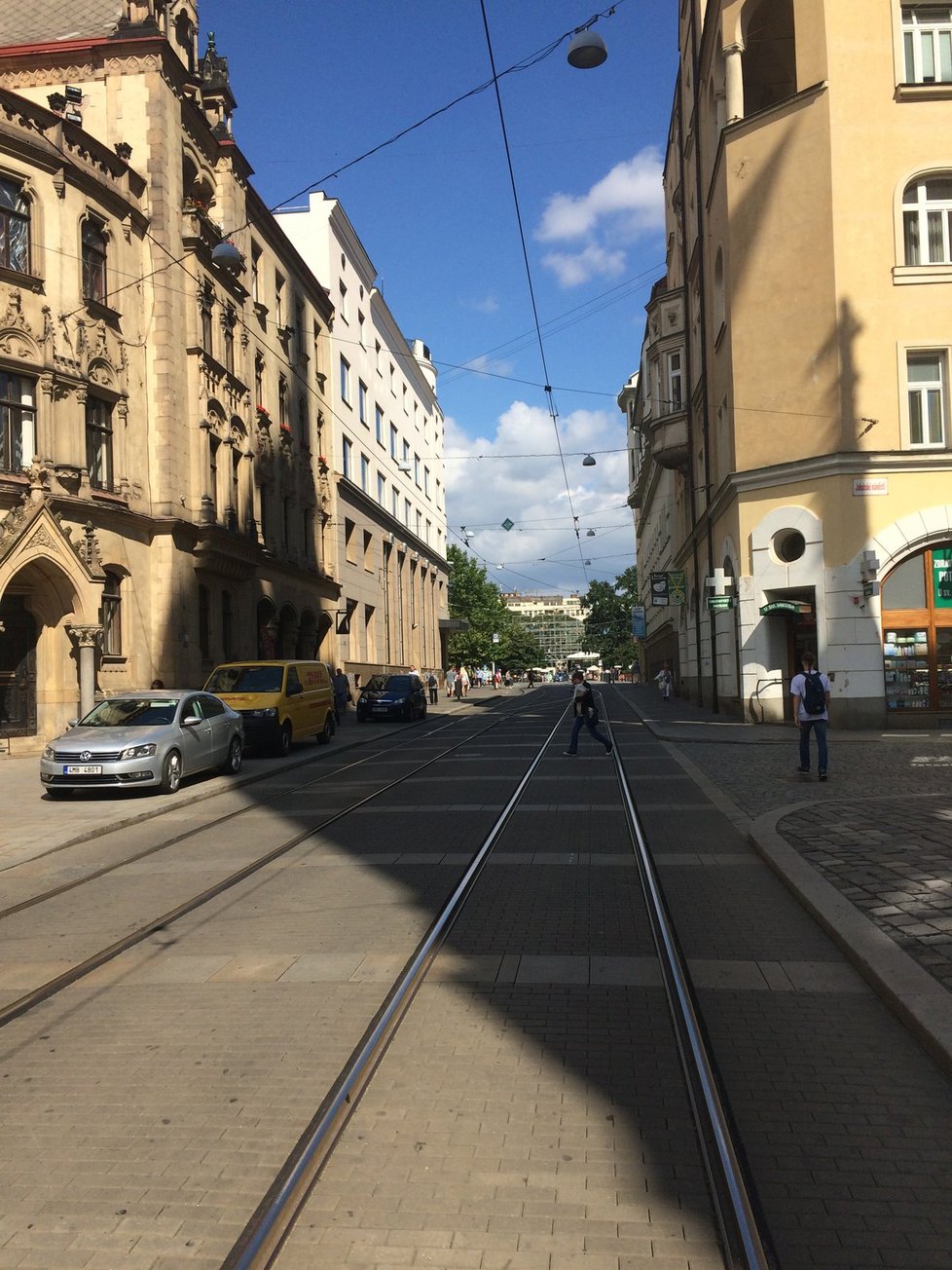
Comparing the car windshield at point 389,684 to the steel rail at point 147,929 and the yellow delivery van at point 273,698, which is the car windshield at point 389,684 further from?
the steel rail at point 147,929

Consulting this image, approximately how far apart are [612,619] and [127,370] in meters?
90.0

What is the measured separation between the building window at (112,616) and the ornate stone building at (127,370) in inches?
2.5

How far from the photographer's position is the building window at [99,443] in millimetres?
23203

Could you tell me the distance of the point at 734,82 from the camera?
2389 centimetres

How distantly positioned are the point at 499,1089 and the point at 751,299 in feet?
72.0

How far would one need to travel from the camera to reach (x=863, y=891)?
6.82 meters

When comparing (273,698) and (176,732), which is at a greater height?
(273,698)

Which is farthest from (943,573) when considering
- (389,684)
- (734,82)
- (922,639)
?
(389,684)

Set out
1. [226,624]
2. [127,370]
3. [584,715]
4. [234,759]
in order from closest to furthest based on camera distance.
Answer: [234,759]
[584,715]
[127,370]
[226,624]

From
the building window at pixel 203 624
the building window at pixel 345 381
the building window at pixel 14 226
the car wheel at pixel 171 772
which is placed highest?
the building window at pixel 345 381

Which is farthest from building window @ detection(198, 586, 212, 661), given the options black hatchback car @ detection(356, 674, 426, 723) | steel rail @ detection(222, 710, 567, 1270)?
steel rail @ detection(222, 710, 567, 1270)

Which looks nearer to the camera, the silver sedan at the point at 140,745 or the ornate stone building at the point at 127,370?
the silver sedan at the point at 140,745

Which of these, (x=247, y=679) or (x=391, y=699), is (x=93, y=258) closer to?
(x=247, y=679)

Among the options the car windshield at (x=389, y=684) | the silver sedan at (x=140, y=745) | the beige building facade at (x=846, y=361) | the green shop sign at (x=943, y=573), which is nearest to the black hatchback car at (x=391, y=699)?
the car windshield at (x=389, y=684)
